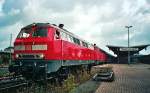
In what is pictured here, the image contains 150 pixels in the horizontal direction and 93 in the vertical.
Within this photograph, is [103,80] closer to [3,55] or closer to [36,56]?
[36,56]

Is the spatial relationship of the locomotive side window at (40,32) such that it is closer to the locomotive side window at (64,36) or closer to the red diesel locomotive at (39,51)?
the red diesel locomotive at (39,51)

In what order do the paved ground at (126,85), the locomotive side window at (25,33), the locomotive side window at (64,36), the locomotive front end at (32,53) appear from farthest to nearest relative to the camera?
the locomotive side window at (64,36) → the locomotive side window at (25,33) → the locomotive front end at (32,53) → the paved ground at (126,85)

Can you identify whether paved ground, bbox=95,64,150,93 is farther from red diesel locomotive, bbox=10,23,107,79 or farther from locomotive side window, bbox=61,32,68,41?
locomotive side window, bbox=61,32,68,41

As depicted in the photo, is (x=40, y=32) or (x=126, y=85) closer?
(x=40, y=32)

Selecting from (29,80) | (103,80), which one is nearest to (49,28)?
(29,80)

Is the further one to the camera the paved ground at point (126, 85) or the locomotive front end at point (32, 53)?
the locomotive front end at point (32, 53)

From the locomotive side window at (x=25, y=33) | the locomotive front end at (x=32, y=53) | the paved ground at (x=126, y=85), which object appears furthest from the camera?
the locomotive side window at (x=25, y=33)

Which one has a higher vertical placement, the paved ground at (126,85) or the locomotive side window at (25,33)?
the locomotive side window at (25,33)

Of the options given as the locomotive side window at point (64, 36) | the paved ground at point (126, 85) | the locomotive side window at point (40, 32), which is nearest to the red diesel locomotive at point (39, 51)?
the locomotive side window at point (40, 32)

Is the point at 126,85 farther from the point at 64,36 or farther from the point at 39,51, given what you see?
the point at 39,51

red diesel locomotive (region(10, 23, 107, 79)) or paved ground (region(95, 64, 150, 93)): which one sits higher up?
red diesel locomotive (region(10, 23, 107, 79))

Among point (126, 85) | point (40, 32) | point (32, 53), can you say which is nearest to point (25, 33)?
point (40, 32)

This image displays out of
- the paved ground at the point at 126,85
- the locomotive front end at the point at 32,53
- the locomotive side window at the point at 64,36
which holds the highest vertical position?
the locomotive side window at the point at 64,36

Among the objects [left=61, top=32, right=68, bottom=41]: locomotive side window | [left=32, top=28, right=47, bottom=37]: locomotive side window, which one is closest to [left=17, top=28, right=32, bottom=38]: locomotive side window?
[left=32, top=28, right=47, bottom=37]: locomotive side window
